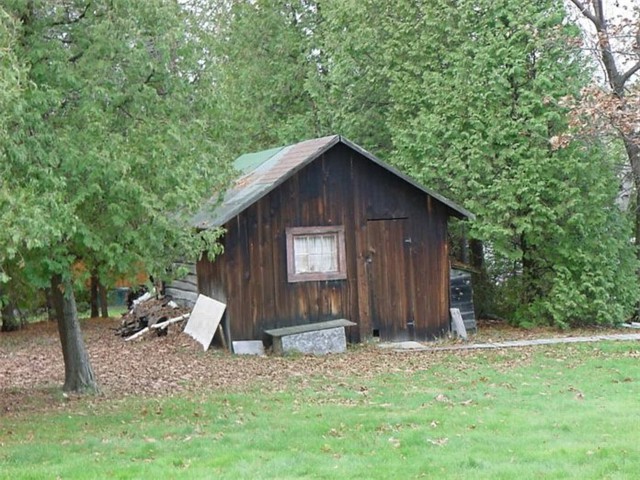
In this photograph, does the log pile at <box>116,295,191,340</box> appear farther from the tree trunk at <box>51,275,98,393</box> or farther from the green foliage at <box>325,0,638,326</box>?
the green foliage at <box>325,0,638,326</box>

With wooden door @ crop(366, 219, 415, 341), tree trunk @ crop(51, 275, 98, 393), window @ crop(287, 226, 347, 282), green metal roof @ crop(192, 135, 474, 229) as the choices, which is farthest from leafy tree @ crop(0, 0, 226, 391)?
wooden door @ crop(366, 219, 415, 341)

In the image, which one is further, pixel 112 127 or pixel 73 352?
pixel 73 352

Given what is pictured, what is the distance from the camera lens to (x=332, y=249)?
17812 mm

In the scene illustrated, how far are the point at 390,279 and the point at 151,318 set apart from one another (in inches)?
208

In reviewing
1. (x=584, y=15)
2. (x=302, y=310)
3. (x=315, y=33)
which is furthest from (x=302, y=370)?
(x=315, y=33)

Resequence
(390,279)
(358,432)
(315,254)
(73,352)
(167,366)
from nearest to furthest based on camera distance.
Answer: (358,432) → (73,352) → (167,366) → (315,254) → (390,279)

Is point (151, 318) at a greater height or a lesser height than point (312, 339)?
greater

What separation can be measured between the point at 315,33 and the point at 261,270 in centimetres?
1397

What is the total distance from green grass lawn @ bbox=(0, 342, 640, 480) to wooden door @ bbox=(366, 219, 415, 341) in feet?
15.3

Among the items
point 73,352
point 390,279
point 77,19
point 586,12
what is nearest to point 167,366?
point 73,352

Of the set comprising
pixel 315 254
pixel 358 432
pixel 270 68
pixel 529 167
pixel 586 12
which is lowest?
pixel 358 432

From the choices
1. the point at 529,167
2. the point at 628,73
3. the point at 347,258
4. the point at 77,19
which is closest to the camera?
the point at 77,19

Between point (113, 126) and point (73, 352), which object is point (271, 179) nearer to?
point (73, 352)

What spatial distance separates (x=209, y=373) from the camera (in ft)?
46.4
